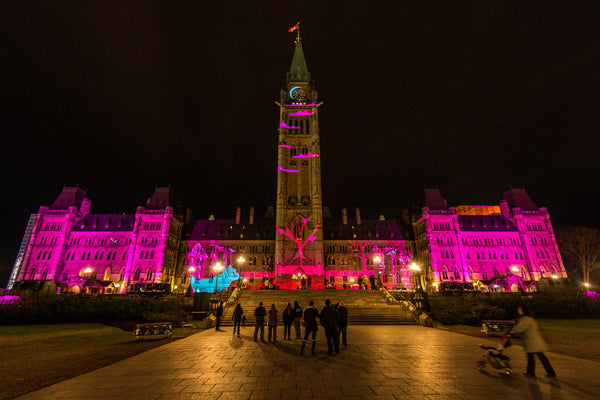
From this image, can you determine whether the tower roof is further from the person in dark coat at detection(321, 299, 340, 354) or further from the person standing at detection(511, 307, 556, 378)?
the person standing at detection(511, 307, 556, 378)

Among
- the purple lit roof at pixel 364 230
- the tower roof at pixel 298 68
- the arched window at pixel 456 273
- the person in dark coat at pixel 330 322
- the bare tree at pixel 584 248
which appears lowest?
the person in dark coat at pixel 330 322

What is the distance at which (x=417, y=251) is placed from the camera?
61.9 meters

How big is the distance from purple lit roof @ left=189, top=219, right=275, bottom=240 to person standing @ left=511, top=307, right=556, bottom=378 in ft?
182

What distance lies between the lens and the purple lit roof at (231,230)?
62.3 meters

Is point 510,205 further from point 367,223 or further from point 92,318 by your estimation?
point 92,318

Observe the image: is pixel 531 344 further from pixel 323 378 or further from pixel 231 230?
pixel 231 230

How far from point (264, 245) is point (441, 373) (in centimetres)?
5407

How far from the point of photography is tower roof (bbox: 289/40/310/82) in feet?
227

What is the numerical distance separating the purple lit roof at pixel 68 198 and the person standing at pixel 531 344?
266ft

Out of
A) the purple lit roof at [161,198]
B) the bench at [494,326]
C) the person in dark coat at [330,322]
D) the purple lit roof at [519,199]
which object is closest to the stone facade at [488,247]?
the purple lit roof at [519,199]

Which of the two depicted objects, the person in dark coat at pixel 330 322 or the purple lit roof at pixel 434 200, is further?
the purple lit roof at pixel 434 200

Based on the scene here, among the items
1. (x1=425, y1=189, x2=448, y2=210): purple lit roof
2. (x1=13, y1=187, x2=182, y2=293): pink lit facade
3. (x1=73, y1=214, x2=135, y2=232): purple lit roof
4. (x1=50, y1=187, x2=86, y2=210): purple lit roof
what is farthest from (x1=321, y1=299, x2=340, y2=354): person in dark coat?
(x1=50, y1=187, x2=86, y2=210): purple lit roof

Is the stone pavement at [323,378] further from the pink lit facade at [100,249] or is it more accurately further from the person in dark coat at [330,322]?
the pink lit facade at [100,249]

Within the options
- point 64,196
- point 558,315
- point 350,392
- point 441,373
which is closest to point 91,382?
point 350,392
